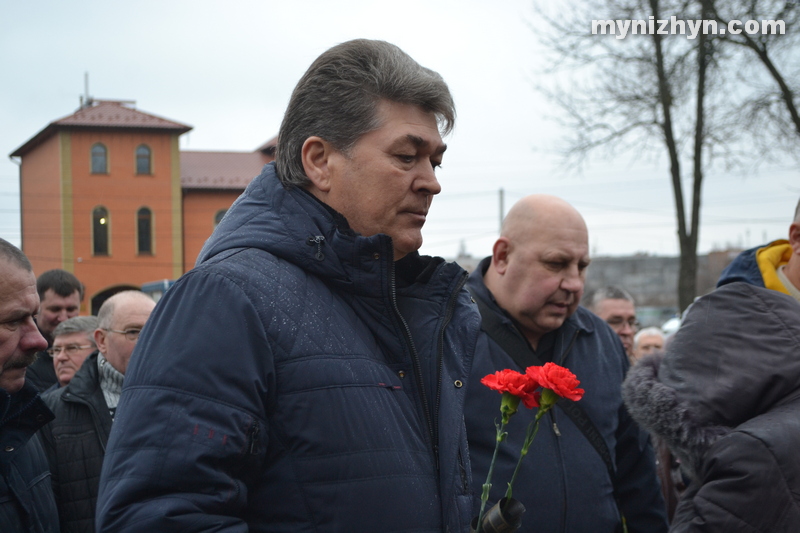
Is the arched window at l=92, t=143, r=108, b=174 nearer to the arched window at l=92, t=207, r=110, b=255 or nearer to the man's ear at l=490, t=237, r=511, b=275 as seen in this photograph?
the arched window at l=92, t=207, r=110, b=255

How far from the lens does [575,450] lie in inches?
119

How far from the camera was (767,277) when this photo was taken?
8.18 ft

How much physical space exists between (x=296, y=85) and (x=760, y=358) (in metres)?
1.38

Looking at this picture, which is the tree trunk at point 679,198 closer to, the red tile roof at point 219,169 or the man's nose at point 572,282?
the man's nose at point 572,282

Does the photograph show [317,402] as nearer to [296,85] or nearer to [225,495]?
[225,495]

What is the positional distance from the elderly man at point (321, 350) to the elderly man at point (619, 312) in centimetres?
389

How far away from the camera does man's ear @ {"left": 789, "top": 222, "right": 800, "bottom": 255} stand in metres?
2.48

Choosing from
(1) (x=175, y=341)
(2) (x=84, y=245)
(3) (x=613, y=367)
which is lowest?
(2) (x=84, y=245)

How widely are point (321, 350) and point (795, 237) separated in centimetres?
174

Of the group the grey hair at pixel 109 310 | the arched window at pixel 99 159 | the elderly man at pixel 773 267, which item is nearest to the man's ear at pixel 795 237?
the elderly man at pixel 773 267

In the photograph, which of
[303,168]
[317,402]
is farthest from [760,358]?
[303,168]

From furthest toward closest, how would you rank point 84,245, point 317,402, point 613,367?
point 84,245 < point 613,367 < point 317,402

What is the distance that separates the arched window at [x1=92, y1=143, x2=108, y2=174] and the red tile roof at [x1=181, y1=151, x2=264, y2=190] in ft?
12.8

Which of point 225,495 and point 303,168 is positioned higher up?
point 303,168
